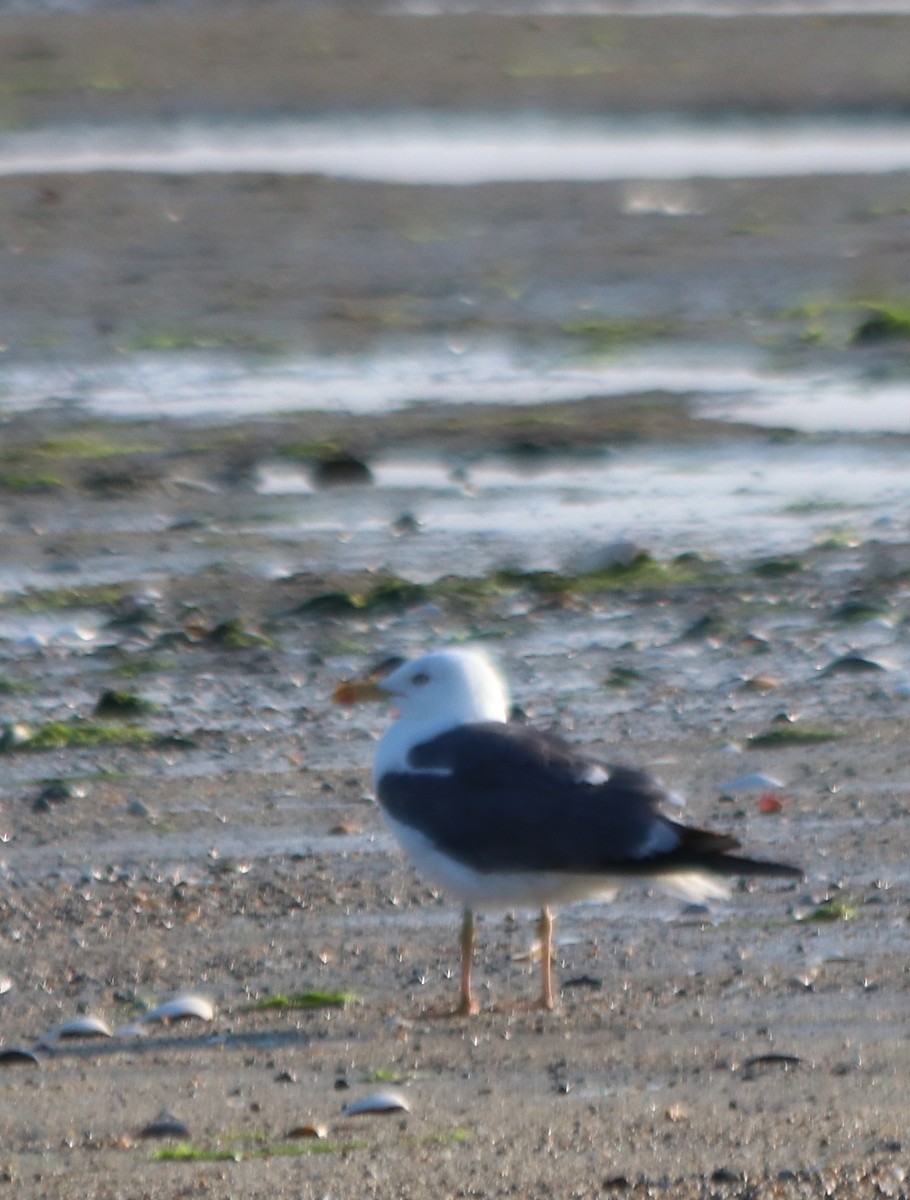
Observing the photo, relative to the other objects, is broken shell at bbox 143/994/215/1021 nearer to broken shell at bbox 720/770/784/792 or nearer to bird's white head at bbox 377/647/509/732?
bird's white head at bbox 377/647/509/732

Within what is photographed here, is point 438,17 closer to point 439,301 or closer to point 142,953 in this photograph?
point 439,301

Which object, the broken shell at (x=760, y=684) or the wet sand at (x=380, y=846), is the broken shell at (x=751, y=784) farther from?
the broken shell at (x=760, y=684)

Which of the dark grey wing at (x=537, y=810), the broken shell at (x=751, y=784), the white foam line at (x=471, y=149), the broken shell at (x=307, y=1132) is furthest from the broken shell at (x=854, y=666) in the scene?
the white foam line at (x=471, y=149)

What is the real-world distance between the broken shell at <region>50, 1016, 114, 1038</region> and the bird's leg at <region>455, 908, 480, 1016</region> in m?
0.67

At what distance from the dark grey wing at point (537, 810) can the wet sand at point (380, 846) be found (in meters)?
A: 0.29

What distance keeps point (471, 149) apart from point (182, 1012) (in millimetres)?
17811

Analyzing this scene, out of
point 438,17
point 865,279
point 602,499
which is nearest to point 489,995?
point 602,499

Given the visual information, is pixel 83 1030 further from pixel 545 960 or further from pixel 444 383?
pixel 444 383

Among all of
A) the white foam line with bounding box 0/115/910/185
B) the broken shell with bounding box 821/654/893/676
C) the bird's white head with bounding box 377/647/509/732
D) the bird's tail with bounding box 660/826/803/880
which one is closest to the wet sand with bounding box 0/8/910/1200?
the broken shell with bounding box 821/654/893/676

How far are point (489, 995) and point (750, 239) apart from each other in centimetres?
1262

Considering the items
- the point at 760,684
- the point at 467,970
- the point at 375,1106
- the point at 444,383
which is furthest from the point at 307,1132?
the point at 444,383

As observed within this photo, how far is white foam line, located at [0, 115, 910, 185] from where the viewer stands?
797 inches

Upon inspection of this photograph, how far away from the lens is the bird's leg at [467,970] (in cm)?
506

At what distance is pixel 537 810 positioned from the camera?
16.8 ft
